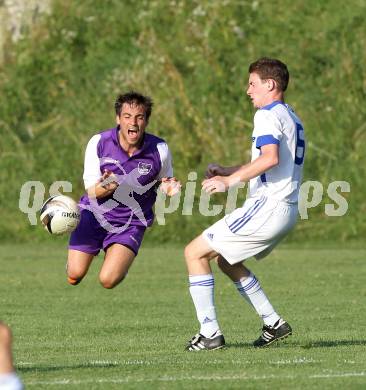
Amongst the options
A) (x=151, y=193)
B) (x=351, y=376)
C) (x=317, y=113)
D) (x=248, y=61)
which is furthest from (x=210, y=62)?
(x=351, y=376)

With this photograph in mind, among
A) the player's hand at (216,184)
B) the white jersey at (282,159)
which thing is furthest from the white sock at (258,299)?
the player's hand at (216,184)

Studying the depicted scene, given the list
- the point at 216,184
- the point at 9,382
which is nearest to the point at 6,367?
→ the point at 9,382

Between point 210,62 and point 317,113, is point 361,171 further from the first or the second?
point 210,62

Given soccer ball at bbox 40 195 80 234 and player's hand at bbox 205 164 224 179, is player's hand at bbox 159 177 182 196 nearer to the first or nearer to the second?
player's hand at bbox 205 164 224 179

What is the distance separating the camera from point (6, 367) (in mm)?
5055

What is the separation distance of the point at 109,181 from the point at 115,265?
121 centimetres

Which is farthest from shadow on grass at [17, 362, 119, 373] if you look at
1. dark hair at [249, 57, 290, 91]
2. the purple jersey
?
the purple jersey

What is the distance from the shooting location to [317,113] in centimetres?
2525

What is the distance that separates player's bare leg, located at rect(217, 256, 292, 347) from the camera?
9.38 m

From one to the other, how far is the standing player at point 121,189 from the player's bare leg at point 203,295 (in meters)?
1.70

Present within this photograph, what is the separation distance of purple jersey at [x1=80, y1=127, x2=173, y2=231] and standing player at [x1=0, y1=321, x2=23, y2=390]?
226 inches

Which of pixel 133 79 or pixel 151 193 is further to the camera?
pixel 133 79

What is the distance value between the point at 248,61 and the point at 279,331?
17.0 meters

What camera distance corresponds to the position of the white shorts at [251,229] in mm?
9109
